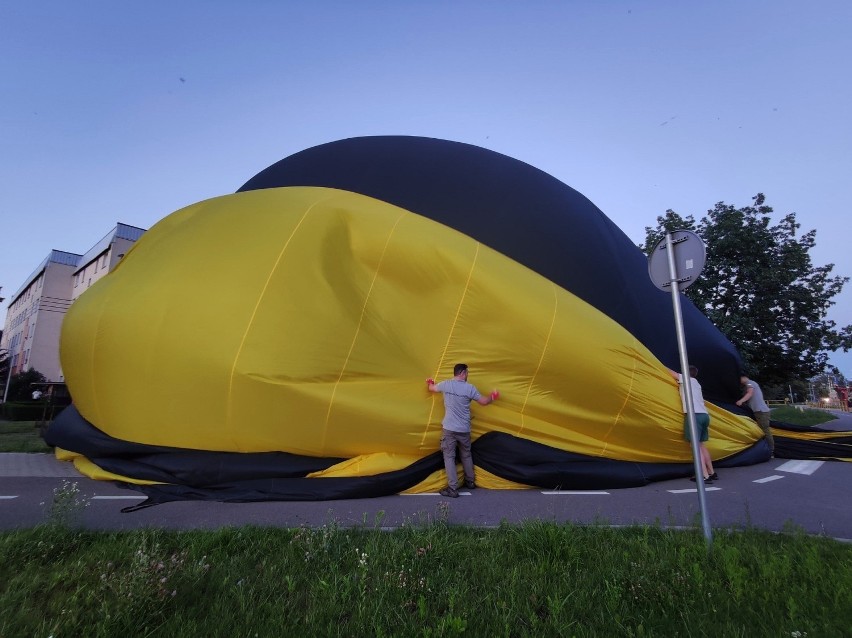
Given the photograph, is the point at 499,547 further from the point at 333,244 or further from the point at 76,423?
the point at 76,423

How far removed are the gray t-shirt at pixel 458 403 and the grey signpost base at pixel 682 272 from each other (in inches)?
98.9

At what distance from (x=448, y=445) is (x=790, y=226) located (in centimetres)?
2088

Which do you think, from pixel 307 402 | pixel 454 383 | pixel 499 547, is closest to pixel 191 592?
pixel 499 547

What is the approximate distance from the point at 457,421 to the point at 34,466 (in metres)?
6.28

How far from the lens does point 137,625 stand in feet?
6.89

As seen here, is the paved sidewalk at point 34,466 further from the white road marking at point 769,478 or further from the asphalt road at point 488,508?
the white road marking at point 769,478

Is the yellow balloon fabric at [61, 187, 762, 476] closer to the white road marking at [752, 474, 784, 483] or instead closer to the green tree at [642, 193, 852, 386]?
the white road marking at [752, 474, 784, 483]

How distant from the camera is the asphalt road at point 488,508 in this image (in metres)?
3.94

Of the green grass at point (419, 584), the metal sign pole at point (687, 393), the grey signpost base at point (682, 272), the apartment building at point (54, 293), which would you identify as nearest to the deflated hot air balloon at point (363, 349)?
the green grass at point (419, 584)

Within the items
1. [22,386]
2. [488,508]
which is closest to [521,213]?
[488,508]

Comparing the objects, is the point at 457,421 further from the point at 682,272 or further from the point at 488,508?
the point at 682,272

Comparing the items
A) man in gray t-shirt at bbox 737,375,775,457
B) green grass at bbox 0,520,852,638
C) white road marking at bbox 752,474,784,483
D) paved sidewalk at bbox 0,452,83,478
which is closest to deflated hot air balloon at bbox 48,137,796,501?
paved sidewalk at bbox 0,452,83,478

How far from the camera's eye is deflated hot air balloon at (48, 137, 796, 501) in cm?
523

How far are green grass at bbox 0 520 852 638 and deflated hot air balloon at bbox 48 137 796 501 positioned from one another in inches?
78.8
